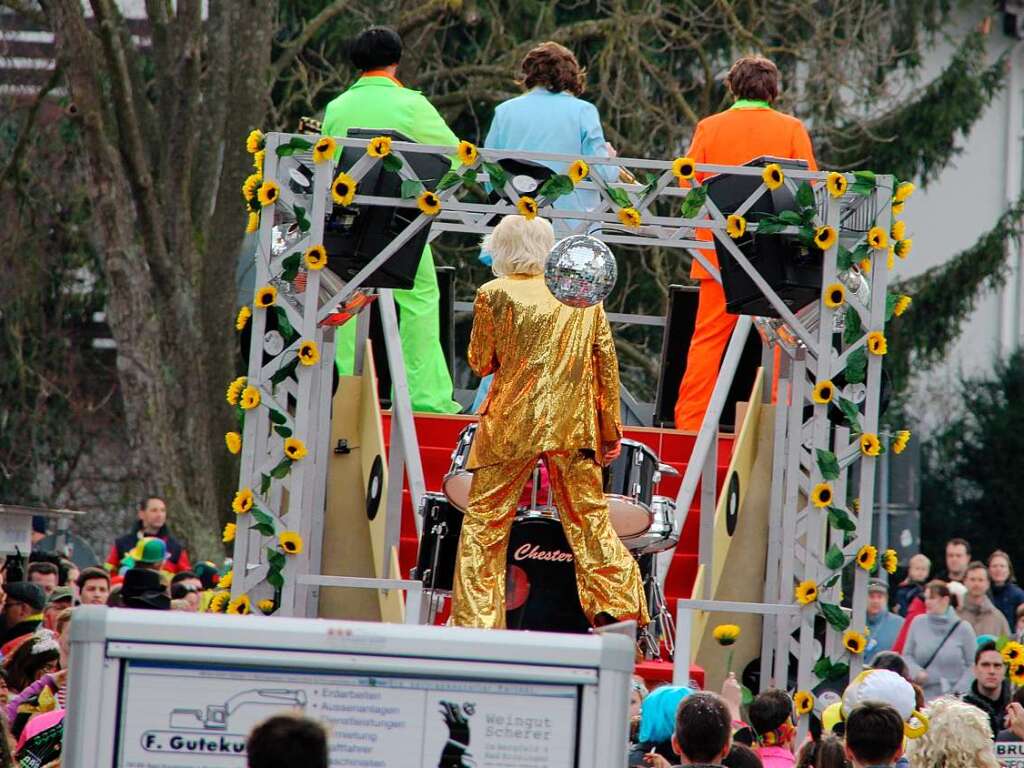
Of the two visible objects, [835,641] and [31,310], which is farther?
[31,310]

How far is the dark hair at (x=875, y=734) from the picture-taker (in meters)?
5.39

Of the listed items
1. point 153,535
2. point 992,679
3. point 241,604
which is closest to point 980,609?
point 992,679

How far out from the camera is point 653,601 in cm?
991

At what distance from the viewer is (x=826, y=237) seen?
971 cm

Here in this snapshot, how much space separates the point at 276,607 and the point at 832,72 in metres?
12.4

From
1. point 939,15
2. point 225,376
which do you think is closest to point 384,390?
point 225,376

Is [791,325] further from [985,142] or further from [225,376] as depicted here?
[985,142]

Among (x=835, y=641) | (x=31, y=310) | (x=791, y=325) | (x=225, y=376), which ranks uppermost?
(x=31, y=310)

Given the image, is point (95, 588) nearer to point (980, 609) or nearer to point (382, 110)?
point (382, 110)

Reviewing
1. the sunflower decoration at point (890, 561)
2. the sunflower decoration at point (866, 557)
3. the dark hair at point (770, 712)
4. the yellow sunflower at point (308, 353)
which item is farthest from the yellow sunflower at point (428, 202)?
the dark hair at point (770, 712)

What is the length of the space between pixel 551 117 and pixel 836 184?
2.05 meters

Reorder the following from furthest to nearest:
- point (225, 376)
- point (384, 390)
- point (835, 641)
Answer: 1. point (225, 376)
2. point (384, 390)
3. point (835, 641)

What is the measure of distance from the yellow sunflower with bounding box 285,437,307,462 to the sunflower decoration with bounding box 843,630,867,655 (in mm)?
2642

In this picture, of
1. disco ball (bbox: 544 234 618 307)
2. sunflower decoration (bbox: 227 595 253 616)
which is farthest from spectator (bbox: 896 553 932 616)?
disco ball (bbox: 544 234 618 307)
